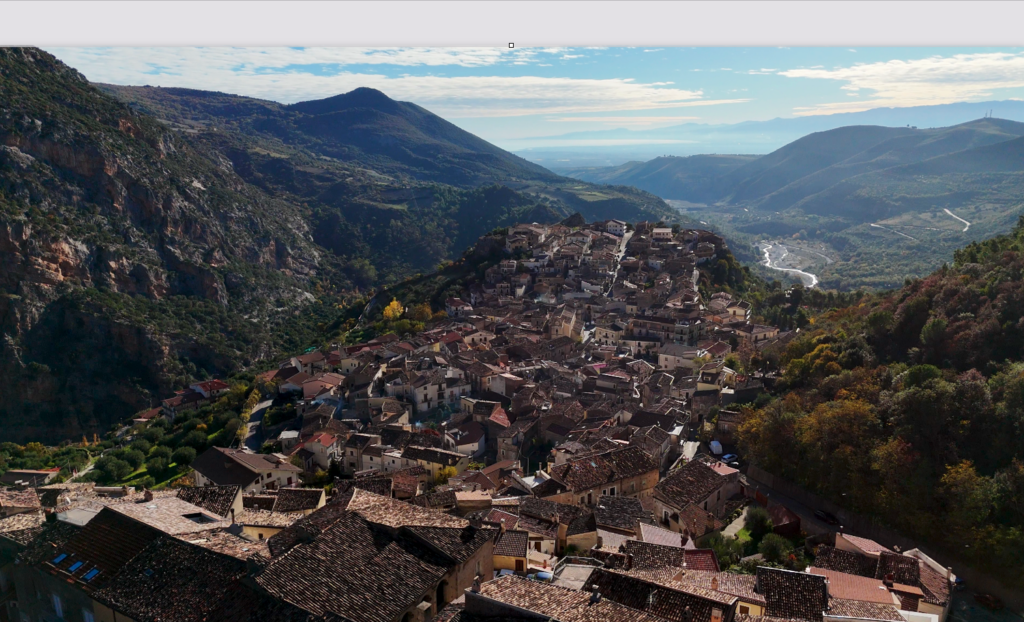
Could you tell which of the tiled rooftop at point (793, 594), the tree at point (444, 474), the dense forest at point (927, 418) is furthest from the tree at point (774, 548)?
the tree at point (444, 474)

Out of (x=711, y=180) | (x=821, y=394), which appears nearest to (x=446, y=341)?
(x=821, y=394)

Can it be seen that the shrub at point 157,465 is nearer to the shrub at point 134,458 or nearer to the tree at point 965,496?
the shrub at point 134,458

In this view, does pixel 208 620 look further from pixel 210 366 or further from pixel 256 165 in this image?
pixel 256 165

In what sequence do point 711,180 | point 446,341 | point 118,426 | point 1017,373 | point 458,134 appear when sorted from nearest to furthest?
point 1017,373
point 446,341
point 118,426
point 458,134
point 711,180

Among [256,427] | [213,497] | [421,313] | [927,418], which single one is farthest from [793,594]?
[421,313]

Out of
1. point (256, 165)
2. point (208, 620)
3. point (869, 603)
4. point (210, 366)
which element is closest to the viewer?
point (208, 620)

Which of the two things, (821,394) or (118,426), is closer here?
(821,394)
